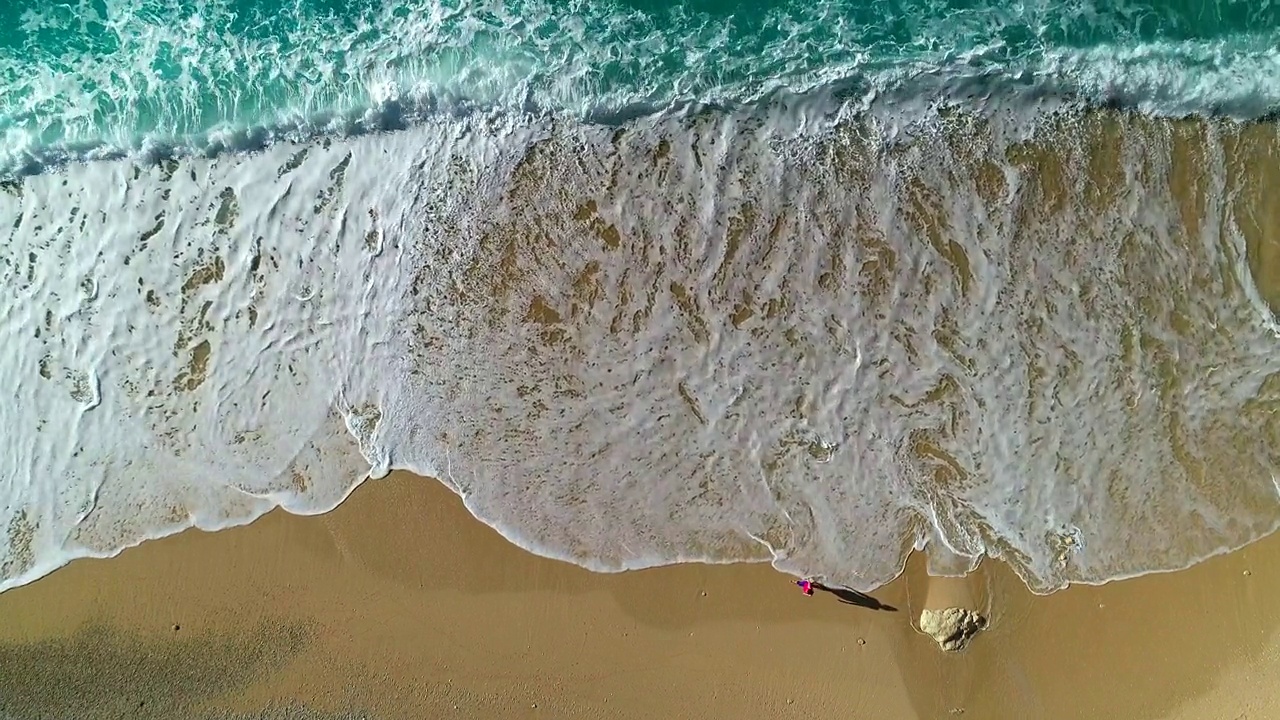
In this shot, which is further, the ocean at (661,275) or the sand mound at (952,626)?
the ocean at (661,275)

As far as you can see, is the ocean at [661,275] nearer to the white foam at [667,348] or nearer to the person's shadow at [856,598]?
the white foam at [667,348]

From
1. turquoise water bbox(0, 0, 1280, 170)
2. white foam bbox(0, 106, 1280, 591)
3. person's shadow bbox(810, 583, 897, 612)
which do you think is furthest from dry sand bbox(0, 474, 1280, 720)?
turquoise water bbox(0, 0, 1280, 170)

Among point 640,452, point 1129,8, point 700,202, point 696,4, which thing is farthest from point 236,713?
point 1129,8

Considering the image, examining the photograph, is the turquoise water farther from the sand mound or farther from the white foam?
the sand mound

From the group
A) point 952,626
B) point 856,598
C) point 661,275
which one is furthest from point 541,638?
point 952,626

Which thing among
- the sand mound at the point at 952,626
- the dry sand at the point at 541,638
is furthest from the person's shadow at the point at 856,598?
the sand mound at the point at 952,626

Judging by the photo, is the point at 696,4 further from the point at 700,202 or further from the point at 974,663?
the point at 974,663
